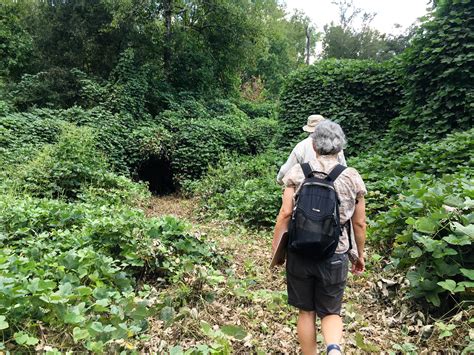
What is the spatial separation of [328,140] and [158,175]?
447 inches

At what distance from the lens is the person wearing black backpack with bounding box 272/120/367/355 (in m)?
2.21

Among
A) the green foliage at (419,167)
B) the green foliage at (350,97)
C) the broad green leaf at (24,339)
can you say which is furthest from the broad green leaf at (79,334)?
the green foliage at (350,97)

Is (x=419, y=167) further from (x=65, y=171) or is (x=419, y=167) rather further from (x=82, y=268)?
(x=65, y=171)

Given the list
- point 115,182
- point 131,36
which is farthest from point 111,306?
point 131,36

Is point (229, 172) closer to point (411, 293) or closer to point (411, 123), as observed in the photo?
point (411, 123)

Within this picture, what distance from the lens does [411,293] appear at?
3076mm

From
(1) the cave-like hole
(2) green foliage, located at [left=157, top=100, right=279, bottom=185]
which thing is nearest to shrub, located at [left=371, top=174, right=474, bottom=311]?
(2) green foliage, located at [left=157, top=100, right=279, bottom=185]

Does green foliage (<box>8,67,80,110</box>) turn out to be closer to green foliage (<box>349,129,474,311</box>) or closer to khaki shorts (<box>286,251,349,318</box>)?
green foliage (<box>349,129,474,311</box>)

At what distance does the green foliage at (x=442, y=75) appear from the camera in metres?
6.78

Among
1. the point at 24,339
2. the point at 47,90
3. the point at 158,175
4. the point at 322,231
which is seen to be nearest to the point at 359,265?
the point at 322,231

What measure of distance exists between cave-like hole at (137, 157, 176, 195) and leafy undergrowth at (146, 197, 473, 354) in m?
8.88

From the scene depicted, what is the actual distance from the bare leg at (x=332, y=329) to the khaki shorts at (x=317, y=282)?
0.03m

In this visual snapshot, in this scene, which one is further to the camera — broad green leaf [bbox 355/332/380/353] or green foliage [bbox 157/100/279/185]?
green foliage [bbox 157/100/279/185]

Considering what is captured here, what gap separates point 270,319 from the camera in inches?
132
